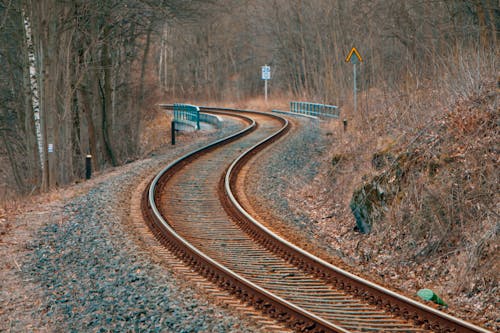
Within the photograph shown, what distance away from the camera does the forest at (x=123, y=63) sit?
18.1m

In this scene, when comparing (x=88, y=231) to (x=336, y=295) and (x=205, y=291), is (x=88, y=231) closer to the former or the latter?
(x=205, y=291)

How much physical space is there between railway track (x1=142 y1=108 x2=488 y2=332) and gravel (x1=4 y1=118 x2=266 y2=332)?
0.63 meters

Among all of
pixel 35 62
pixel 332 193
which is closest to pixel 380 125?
pixel 332 193

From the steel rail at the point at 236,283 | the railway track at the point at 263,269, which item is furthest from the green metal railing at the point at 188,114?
the steel rail at the point at 236,283

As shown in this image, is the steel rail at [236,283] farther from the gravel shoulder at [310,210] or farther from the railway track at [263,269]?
the gravel shoulder at [310,210]

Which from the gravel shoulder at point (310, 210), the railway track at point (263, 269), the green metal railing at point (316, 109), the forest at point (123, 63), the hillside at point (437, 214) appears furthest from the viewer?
the green metal railing at point (316, 109)

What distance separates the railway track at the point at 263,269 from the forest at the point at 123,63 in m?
4.45

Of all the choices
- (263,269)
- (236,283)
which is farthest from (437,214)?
(236,283)

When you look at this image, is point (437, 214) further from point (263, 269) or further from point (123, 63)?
point (123, 63)

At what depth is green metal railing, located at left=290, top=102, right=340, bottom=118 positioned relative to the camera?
3270 centimetres

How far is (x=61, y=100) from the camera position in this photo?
25.1m

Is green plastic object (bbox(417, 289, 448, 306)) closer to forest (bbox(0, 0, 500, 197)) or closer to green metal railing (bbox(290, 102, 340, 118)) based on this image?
forest (bbox(0, 0, 500, 197))

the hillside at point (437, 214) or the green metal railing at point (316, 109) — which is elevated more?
the green metal railing at point (316, 109)

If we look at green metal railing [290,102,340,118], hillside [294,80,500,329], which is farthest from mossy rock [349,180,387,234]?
green metal railing [290,102,340,118]
